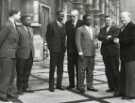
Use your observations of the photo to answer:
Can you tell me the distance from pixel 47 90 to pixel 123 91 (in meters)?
1.73

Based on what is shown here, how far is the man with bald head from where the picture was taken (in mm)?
4871

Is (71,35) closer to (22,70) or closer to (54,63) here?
(54,63)

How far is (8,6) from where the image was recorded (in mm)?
9867

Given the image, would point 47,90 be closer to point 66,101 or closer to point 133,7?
point 66,101

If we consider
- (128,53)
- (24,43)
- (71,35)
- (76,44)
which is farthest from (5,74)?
(128,53)

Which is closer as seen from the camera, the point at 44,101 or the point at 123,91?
the point at 44,101

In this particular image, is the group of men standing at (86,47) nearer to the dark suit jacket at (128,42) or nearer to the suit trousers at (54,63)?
the suit trousers at (54,63)

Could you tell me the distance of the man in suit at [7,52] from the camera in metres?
4.67

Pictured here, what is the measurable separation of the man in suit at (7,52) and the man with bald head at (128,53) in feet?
6.72

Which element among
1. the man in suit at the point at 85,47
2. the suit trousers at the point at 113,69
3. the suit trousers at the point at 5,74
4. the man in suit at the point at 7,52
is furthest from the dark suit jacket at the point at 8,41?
the suit trousers at the point at 113,69

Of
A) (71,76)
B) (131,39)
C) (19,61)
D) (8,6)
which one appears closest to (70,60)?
(71,76)

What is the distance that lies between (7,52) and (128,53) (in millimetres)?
2298

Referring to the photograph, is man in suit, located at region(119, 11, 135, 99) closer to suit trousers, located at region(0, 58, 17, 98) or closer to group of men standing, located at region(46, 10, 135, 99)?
group of men standing, located at region(46, 10, 135, 99)

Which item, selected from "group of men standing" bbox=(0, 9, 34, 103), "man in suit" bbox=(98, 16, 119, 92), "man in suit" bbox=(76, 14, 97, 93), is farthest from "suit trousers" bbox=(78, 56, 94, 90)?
"group of men standing" bbox=(0, 9, 34, 103)
